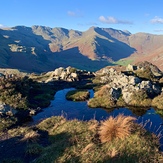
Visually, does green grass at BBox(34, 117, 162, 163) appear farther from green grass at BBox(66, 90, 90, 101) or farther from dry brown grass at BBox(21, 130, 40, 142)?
green grass at BBox(66, 90, 90, 101)

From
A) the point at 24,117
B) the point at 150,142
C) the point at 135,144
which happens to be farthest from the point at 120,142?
the point at 24,117

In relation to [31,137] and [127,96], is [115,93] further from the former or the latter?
[31,137]

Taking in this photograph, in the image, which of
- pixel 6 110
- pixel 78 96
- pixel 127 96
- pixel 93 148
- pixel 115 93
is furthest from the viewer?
pixel 78 96

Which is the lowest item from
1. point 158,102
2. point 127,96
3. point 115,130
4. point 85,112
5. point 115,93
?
point 85,112

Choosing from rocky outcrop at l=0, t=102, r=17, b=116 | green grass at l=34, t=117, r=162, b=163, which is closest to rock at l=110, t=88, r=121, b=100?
rocky outcrop at l=0, t=102, r=17, b=116

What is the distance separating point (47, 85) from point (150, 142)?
4294 cm

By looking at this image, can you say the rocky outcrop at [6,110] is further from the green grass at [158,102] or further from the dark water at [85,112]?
the green grass at [158,102]

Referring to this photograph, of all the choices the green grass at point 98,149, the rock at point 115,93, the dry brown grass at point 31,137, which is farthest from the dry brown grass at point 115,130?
the rock at point 115,93

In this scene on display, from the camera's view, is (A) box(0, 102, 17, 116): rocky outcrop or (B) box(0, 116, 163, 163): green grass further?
(A) box(0, 102, 17, 116): rocky outcrop

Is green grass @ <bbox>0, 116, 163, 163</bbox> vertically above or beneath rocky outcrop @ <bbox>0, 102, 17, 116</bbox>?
above

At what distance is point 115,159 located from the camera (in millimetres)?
19672

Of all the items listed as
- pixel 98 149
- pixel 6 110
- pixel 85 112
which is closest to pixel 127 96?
pixel 85 112

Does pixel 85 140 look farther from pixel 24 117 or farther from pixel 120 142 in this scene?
pixel 24 117

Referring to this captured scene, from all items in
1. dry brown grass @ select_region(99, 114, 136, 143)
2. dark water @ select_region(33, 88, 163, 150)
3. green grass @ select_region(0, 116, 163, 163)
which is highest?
dry brown grass @ select_region(99, 114, 136, 143)
